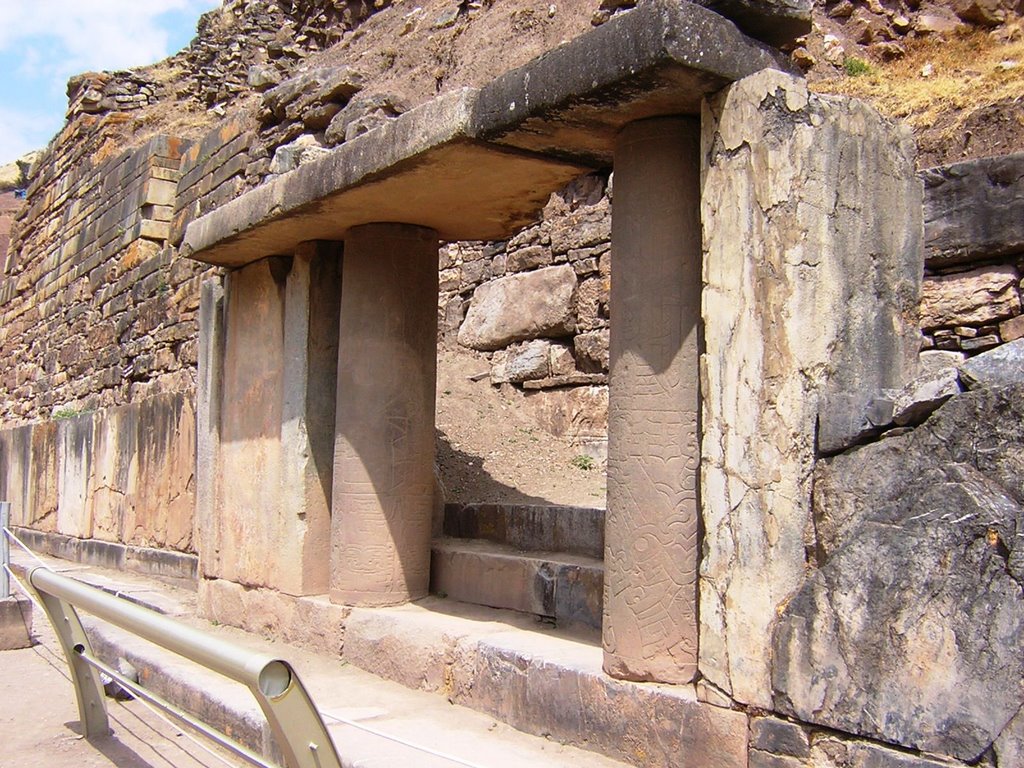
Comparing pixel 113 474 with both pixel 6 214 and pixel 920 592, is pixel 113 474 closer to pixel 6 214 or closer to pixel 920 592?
pixel 920 592

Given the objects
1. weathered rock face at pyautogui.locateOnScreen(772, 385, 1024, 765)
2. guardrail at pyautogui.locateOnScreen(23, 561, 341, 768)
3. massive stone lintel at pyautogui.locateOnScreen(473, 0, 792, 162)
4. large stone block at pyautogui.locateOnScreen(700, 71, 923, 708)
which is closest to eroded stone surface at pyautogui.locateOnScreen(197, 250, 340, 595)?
guardrail at pyautogui.locateOnScreen(23, 561, 341, 768)

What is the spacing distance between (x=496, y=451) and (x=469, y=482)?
909 mm

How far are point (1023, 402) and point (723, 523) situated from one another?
1.03 meters

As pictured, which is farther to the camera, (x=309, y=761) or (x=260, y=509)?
(x=260, y=509)

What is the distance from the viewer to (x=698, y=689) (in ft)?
11.4

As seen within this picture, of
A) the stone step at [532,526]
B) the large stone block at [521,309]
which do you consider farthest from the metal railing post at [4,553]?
the large stone block at [521,309]

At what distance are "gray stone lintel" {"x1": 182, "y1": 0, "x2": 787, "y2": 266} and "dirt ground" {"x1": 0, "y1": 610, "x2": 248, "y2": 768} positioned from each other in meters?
2.65

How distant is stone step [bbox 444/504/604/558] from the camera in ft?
16.7

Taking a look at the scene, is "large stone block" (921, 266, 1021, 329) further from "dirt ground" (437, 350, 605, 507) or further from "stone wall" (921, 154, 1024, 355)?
"dirt ground" (437, 350, 605, 507)

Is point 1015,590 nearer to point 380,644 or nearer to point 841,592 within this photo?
point 841,592

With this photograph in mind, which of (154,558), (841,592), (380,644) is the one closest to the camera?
(841,592)

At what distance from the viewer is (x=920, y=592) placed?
2.85m

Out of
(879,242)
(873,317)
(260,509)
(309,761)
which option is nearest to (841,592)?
(873,317)

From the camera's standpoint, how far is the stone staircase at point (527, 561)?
4.68m
